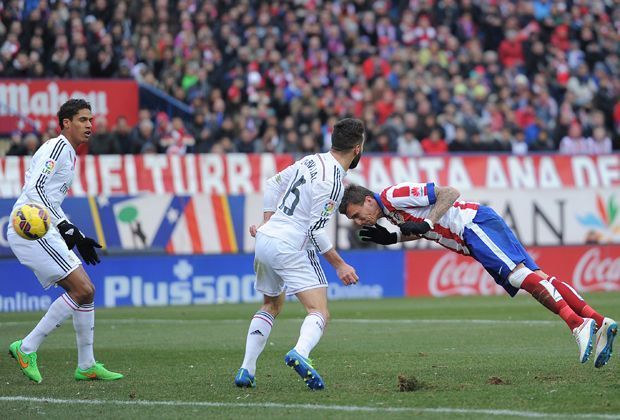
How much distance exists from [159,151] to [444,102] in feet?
25.2

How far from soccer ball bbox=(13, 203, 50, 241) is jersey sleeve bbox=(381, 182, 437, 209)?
297cm

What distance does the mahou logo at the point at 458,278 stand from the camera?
23359 millimetres

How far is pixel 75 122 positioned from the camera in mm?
10641

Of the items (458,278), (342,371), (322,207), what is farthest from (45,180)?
(458,278)

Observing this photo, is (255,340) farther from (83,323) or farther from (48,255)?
(48,255)

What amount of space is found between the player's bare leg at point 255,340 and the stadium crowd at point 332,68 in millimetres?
13732

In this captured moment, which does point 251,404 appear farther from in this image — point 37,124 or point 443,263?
point 37,124

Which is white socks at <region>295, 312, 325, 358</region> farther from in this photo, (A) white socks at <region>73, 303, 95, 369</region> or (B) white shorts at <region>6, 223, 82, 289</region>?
(B) white shorts at <region>6, 223, 82, 289</region>

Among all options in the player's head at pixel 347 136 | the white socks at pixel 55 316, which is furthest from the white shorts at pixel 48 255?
the player's head at pixel 347 136

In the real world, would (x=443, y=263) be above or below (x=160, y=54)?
below

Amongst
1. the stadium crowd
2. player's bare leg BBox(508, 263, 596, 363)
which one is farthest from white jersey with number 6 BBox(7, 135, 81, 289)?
the stadium crowd

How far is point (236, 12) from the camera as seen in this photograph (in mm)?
28297

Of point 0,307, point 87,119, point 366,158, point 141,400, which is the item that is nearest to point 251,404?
point 141,400

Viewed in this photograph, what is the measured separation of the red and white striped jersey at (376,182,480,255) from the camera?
10.1m
